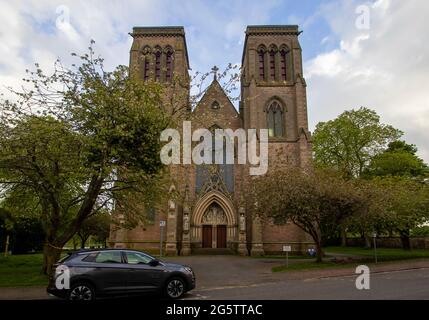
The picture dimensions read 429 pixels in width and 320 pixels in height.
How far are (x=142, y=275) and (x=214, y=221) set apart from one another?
24087 mm

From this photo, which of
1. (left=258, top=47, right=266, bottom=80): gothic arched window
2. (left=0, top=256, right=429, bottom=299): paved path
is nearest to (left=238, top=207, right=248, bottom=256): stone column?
(left=0, top=256, right=429, bottom=299): paved path

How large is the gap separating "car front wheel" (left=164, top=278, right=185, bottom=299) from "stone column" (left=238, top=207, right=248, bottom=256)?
830 inches

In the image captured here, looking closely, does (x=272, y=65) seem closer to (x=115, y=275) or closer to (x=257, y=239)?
(x=257, y=239)

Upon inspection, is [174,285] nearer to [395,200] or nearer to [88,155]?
[88,155]

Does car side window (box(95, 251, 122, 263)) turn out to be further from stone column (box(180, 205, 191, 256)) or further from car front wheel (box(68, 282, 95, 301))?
stone column (box(180, 205, 191, 256))

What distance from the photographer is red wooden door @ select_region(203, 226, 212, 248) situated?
111 feet

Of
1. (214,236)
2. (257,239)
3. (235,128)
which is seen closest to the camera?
(257,239)

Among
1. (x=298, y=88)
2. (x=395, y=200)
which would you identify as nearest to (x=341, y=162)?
(x=298, y=88)

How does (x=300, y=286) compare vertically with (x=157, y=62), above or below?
below

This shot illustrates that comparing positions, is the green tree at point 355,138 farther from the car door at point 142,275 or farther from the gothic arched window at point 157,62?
the car door at point 142,275

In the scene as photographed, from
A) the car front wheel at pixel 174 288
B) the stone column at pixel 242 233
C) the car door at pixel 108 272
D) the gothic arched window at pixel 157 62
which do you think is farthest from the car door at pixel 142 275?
the gothic arched window at pixel 157 62

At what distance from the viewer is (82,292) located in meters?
9.75

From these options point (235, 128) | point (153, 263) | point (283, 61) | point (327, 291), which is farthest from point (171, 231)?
point (283, 61)

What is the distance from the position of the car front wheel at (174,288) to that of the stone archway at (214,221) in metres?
22.4
